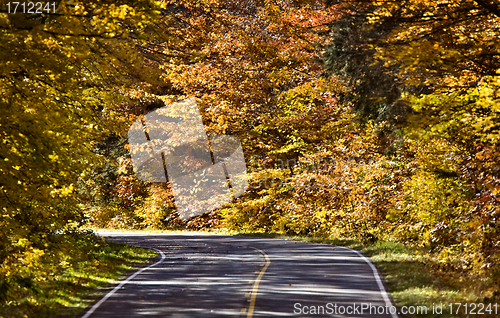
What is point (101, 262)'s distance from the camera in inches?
776

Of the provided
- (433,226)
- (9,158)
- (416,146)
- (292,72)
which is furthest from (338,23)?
(292,72)

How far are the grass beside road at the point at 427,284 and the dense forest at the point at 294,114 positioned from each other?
28.7 inches

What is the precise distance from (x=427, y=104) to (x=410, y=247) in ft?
29.8

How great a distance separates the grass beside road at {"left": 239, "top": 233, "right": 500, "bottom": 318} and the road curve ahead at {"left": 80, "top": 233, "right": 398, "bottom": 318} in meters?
0.45

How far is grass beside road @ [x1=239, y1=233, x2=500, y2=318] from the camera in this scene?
12.2 metres

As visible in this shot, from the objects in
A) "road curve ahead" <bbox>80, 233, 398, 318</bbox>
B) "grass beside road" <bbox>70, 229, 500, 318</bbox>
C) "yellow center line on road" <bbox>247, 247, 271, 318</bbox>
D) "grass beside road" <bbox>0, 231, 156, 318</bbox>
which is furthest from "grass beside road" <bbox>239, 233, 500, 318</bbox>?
"grass beside road" <bbox>0, 231, 156, 318</bbox>

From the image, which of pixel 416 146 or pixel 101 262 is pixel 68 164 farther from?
pixel 416 146

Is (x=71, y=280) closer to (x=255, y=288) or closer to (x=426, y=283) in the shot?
(x=255, y=288)

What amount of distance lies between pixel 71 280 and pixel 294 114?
62.8ft

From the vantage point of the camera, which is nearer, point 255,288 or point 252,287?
point 255,288

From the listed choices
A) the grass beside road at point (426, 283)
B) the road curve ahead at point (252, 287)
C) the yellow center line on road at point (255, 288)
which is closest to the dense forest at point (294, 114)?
the grass beside road at point (426, 283)

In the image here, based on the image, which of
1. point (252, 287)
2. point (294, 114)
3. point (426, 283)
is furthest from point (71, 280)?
point (294, 114)

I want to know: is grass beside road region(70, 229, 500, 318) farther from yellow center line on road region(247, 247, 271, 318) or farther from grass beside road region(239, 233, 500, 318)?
yellow center line on road region(247, 247, 271, 318)

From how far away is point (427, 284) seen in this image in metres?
14.4
